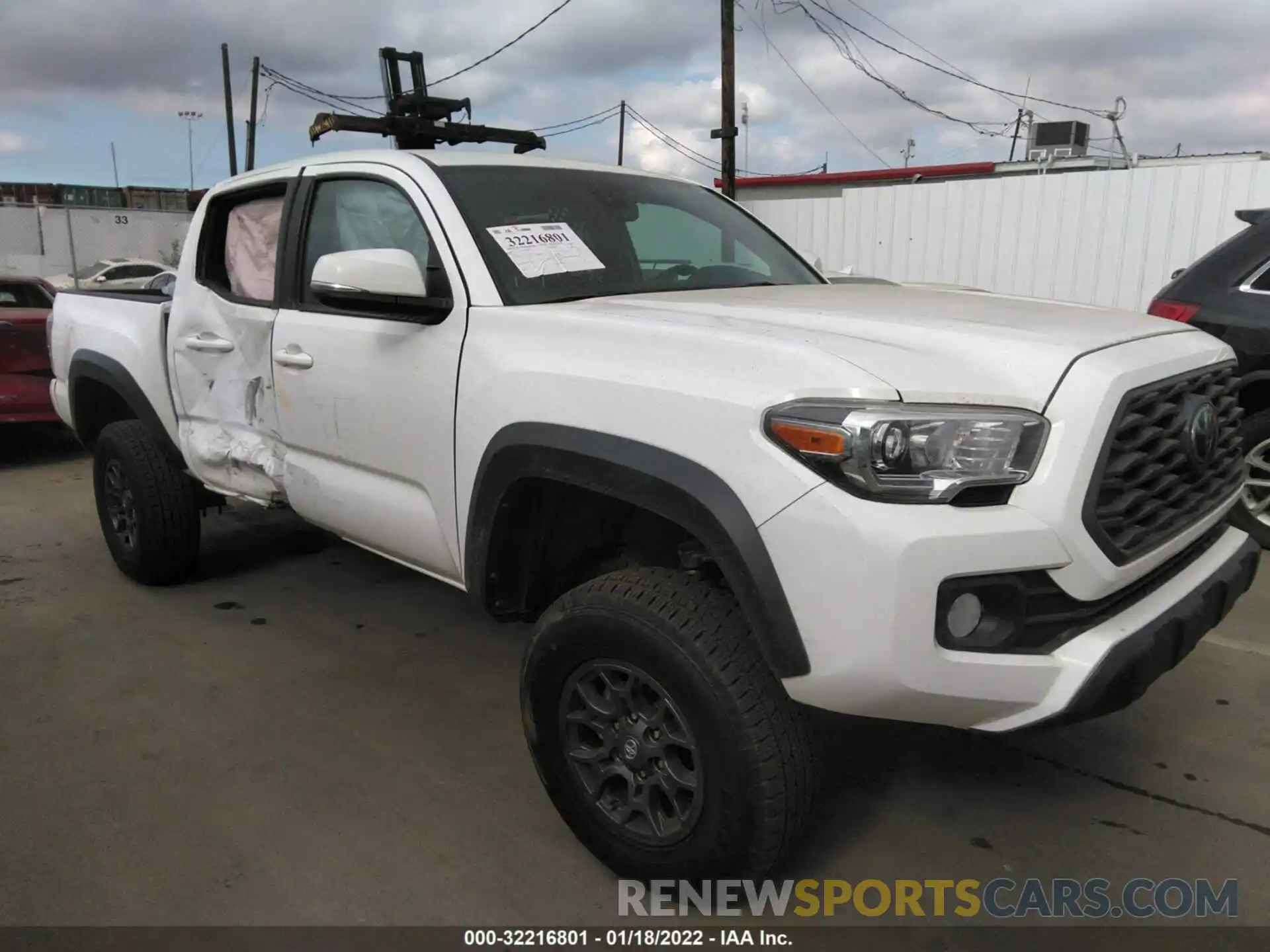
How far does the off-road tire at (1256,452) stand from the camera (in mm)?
4785

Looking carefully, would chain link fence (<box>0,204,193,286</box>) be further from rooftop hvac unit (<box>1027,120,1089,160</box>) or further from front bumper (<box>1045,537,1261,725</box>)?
front bumper (<box>1045,537,1261,725</box>)

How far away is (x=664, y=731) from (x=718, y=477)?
611mm

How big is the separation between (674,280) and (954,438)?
1474mm

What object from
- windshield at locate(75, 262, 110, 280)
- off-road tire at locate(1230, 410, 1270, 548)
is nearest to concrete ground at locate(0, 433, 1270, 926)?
off-road tire at locate(1230, 410, 1270, 548)

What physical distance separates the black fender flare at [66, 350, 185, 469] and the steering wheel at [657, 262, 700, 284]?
233 cm

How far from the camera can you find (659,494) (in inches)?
83.2

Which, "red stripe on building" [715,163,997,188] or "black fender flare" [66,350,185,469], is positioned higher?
"red stripe on building" [715,163,997,188]

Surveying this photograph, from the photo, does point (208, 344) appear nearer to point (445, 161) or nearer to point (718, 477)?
point (445, 161)

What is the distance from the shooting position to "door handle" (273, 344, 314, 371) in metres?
3.22

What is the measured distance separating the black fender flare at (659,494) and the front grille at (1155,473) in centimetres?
65

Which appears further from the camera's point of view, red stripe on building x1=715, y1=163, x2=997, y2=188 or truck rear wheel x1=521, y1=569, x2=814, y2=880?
red stripe on building x1=715, y1=163, x2=997, y2=188

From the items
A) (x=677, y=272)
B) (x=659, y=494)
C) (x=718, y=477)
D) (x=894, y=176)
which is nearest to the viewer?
(x=718, y=477)

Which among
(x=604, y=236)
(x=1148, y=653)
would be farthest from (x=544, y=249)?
(x=1148, y=653)

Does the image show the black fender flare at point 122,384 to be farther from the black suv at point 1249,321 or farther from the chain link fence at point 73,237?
the chain link fence at point 73,237
